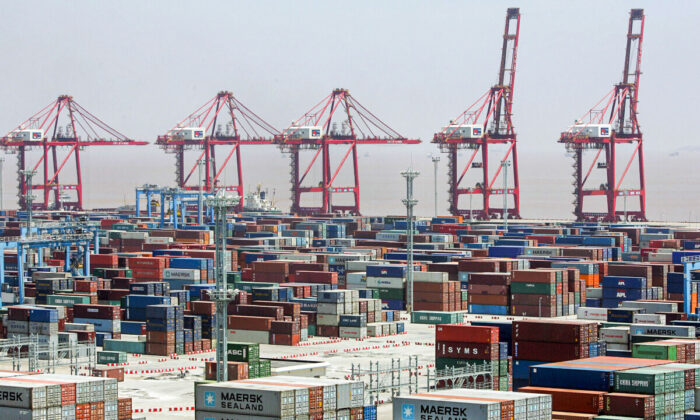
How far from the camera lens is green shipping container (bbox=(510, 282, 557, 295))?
7125 cm

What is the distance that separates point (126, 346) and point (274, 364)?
42.7 feet

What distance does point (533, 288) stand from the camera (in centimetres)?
7188

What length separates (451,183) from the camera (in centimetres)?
13850

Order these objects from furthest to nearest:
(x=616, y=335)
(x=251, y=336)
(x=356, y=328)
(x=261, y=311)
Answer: (x=356, y=328), (x=261, y=311), (x=251, y=336), (x=616, y=335)

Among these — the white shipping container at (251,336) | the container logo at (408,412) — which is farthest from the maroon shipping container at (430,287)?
the container logo at (408,412)

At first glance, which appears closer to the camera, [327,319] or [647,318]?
[647,318]

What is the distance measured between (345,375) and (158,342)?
11049 mm

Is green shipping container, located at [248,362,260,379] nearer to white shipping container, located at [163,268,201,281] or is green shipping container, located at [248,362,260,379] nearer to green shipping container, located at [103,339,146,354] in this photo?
green shipping container, located at [103,339,146,354]

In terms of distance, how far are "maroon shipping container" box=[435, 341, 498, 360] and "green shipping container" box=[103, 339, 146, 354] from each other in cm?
1789

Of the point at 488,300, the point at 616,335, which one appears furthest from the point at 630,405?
the point at 488,300

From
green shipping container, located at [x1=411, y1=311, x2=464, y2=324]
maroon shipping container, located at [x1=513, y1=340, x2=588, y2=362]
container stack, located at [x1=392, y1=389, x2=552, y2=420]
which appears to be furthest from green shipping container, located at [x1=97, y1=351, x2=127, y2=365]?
container stack, located at [x1=392, y1=389, x2=552, y2=420]

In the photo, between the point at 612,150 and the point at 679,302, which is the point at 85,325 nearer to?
the point at 679,302

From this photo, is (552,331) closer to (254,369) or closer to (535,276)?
(254,369)

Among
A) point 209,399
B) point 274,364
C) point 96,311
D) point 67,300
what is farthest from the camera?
point 67,300
